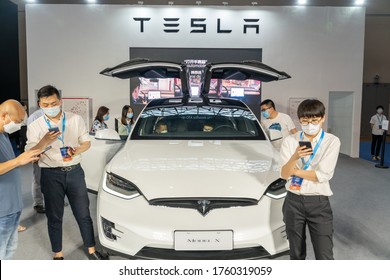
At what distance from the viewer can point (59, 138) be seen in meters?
2.66

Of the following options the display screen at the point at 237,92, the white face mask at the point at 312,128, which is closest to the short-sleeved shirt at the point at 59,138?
the white face mask at the point at 312,128

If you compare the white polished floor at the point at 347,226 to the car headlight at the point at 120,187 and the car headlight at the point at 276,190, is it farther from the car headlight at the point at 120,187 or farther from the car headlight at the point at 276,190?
the car headlight at the point at 120,187

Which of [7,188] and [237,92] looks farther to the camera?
[237,92]

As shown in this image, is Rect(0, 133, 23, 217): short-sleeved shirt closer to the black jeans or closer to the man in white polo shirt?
the man in white polo shirt

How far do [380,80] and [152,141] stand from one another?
14819mm

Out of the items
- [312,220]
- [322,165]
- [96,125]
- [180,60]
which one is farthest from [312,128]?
[180,60]

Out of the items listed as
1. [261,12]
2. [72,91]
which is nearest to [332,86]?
[261,12]

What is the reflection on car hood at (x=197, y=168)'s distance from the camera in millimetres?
2254

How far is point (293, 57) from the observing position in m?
9.34

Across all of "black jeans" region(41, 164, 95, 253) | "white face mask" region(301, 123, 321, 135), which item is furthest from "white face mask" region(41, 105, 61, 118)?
"white face mask" region(301, 123, 321, 135)

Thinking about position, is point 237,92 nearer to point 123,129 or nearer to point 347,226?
point 123,129

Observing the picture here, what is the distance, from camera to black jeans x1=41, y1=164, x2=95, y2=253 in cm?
270

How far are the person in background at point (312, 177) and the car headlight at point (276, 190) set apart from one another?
0.69ft

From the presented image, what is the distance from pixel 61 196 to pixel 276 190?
168 cm
